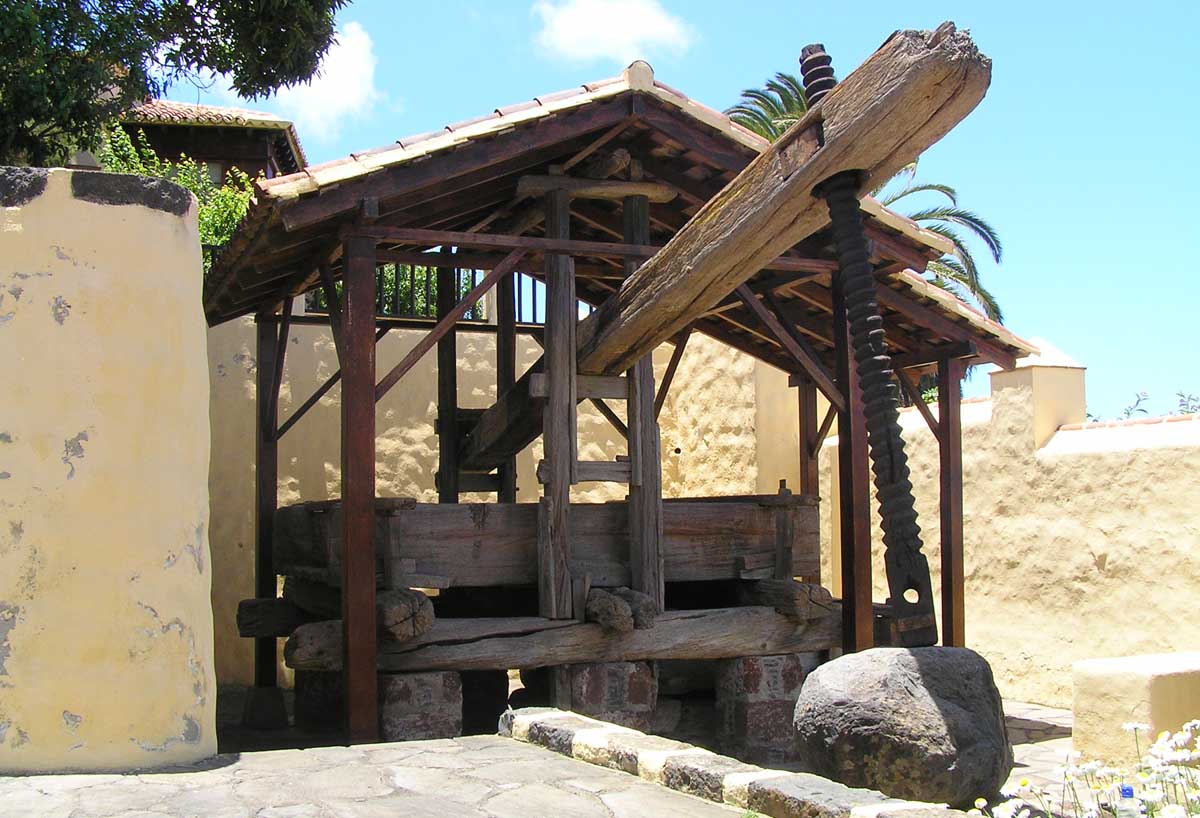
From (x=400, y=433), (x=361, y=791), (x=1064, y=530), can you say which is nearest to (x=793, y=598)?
(x=1064, y=530)

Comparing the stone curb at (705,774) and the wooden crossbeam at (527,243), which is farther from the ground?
the wooden crossbeam at (527,243)

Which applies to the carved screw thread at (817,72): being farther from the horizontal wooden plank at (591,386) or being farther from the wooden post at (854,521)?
the wooden post at (854,521)

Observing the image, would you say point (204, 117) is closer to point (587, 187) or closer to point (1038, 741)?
point (587, 187)

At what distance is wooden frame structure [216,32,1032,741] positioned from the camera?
708 centimetres

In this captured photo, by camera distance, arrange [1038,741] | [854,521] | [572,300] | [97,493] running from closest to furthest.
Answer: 1. [97,493]
2. [572,300]
3. [854,521]
4. [1038,741]

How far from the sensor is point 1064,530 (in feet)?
35.3

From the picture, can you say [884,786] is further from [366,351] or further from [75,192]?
[366,351]

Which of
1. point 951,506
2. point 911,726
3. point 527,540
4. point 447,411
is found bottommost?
point 911,726

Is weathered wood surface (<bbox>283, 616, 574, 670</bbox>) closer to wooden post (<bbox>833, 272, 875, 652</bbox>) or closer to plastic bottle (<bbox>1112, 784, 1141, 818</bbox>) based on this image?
wooden post (<bbox>833, 272, 875, 652</bbox>)

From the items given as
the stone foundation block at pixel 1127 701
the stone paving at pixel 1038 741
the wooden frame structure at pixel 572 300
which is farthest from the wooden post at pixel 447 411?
the stone foundation block at pixel 1127 701

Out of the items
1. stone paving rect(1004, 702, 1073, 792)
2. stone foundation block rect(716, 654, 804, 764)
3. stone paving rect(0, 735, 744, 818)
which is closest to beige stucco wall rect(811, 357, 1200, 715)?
stone paving rect(1004, 702, 1073, 792)

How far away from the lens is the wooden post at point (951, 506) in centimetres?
944

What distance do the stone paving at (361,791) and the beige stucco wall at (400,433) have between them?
6176mm

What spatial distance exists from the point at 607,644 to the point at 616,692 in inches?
13.3
